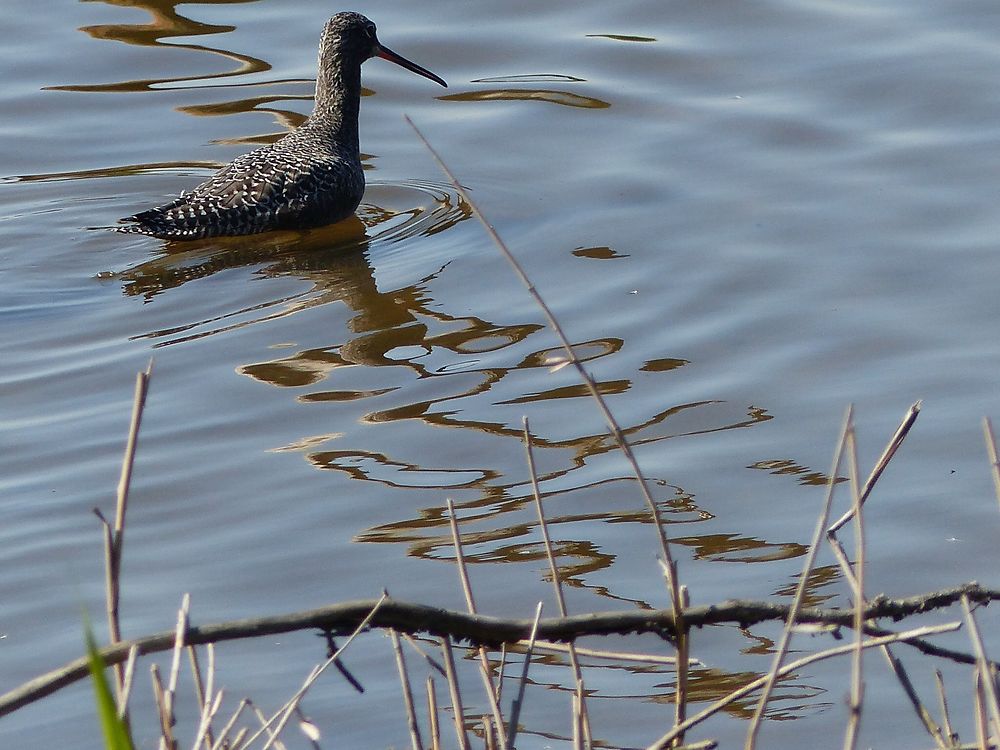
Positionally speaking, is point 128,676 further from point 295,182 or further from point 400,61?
point 400,61

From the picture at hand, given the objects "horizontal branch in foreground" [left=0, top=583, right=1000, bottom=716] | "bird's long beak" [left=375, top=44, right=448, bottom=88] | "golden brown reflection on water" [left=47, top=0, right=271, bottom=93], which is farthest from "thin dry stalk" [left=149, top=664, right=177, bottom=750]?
"golden brown reflection on water" [left=47, top=0, right=271, bottom=93]

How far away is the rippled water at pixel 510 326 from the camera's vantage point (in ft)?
16.6

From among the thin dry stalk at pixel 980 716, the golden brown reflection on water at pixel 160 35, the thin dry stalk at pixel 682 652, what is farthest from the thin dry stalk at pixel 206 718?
the golden brown reflection on water at pixel 160 35

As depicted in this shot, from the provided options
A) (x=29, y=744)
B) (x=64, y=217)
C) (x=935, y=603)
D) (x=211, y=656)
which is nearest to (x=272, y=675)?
(x=29, y=744)

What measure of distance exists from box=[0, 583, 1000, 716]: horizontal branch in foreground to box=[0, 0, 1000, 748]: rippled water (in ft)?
0.57

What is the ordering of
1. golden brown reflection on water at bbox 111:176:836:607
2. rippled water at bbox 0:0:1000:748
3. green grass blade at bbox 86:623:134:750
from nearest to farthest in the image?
green grass blade at bbox 86:623:134:750 < rippled water at bbox 0:0:1000:748 < golden brown reflection on water at bbox 111:176:836:607

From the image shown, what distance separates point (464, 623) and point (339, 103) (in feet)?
22.5

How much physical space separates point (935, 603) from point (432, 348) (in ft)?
13.1

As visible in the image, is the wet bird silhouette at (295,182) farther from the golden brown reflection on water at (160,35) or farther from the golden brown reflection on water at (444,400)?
the golden brown reflection on water at (160,35)

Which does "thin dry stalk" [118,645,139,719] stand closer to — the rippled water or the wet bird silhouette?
the rippled water

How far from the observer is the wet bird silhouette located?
27.5 ft

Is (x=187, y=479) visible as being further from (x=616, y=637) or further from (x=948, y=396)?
(x=948, y=396)

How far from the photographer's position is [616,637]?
490cm

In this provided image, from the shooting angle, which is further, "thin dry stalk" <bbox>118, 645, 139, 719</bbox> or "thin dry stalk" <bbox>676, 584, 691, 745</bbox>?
"thin dry stalk" <bbox>676, 584, 691, 745</bbox>
